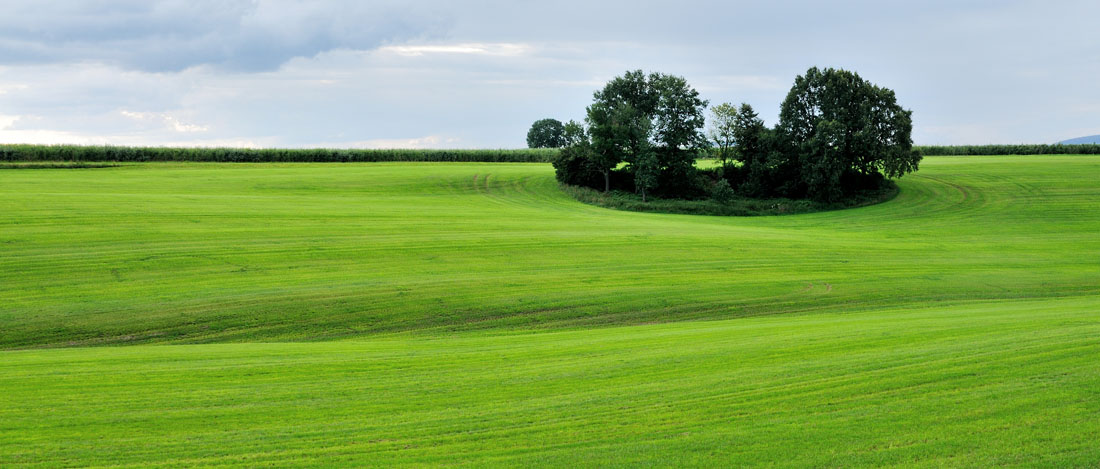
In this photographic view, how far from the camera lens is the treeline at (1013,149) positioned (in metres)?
A: 101

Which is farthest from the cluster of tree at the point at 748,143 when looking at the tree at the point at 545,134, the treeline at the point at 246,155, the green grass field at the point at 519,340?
the tree at the point at 545,134

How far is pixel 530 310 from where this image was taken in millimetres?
22453

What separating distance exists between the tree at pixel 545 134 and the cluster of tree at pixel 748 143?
63065 millimetres

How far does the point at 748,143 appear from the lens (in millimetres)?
73062

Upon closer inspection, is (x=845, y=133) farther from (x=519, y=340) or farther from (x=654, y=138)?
(x=519, y=340)

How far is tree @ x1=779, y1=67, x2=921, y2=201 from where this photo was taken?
65812mm

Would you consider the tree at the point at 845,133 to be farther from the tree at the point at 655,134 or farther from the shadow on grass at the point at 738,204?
the tree at the point at 655,134

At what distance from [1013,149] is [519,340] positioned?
111 m

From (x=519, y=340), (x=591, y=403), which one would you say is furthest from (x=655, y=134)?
(x=591, y=403)

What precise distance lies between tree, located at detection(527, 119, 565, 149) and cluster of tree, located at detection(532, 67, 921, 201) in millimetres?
63065

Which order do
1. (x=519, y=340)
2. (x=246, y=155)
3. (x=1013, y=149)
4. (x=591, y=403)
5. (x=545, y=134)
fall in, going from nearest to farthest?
(x=591, y=403) → (x=519, y=340) → (x=246, y=155) → (x=1013, y=149) → (x=545, y=134)

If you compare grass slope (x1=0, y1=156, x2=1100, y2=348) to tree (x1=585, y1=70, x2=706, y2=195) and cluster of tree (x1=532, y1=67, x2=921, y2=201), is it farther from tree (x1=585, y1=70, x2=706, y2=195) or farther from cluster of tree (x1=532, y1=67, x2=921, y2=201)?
tree (x1=585, y1=70, x2=706, y2=195)

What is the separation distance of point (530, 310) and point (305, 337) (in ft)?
21.5

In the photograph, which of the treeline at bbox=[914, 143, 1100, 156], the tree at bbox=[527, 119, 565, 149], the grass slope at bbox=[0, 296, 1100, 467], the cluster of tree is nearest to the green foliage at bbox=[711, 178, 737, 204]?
the cluster of tree
